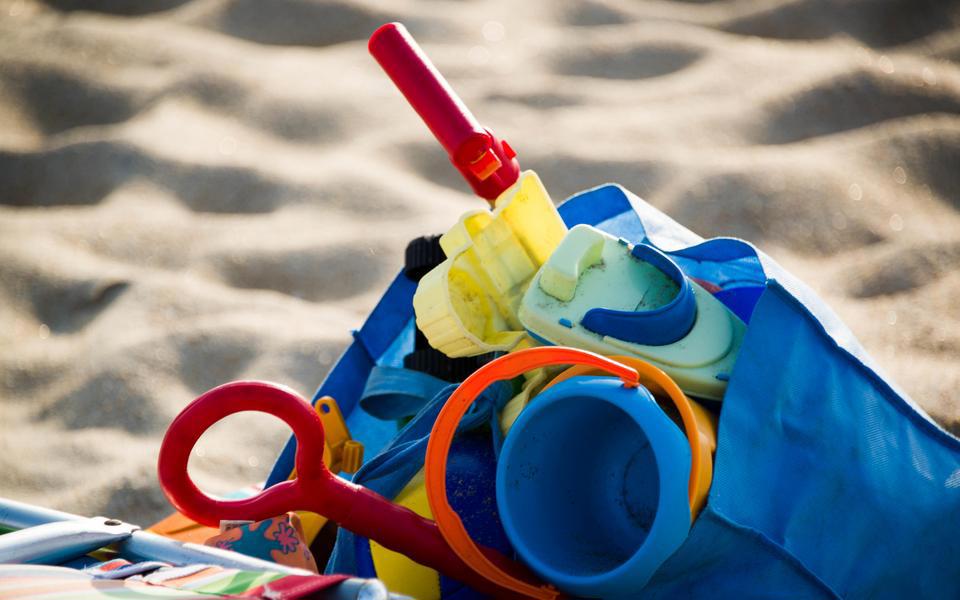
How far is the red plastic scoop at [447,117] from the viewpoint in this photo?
99 cm

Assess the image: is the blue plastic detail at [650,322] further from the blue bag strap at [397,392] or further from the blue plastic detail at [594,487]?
the blue bag strap at [397,392]

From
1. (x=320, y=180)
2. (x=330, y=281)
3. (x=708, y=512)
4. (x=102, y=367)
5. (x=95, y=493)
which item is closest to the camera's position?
(x=708, y=512)

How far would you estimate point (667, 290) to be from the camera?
94 centimetres

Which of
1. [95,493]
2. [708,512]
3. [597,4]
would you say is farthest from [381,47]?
[597,4]

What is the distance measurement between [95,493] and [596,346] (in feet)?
2.70

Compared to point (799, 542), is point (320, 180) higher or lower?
higher

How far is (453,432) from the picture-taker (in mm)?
810

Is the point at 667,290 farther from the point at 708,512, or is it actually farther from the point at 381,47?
the point at 381,47

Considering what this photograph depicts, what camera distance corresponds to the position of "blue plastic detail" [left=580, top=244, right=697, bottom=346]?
88cm

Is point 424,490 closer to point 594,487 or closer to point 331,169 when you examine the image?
point 594,487

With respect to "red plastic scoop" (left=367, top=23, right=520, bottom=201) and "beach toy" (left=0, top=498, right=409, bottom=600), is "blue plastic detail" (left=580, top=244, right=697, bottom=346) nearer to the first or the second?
"red plastic scoop" (left=367, top=23, right=520, bottom=201)

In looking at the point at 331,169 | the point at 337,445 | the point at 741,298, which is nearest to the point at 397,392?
the point at 337,445

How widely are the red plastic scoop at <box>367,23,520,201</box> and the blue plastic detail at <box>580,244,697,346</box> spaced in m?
0.19

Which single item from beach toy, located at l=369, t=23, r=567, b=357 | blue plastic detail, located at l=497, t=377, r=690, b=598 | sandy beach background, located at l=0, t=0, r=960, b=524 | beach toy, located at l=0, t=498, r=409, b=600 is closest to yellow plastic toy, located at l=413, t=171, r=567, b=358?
beach toy, located at l=369, t=23, r=567, b=357
